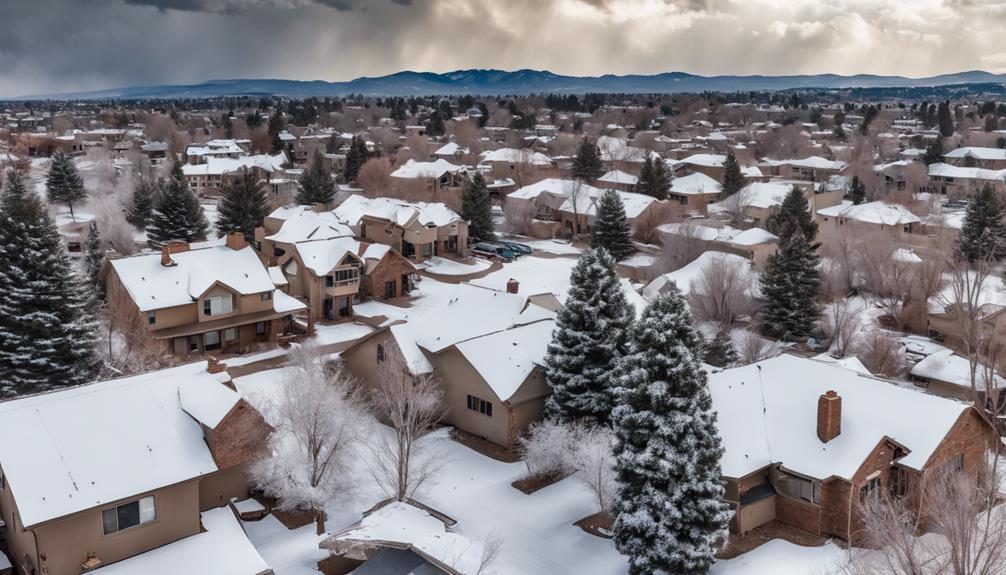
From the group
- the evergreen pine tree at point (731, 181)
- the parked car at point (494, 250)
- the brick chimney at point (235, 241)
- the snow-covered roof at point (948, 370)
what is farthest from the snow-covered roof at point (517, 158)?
the snow-covered roof at point (948, 370)

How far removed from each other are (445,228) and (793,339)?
3262cm

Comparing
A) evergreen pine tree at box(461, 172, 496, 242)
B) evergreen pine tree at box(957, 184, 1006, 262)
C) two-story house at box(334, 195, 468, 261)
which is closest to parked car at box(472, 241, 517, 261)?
two-story house at box(334, 195, 468, 261)

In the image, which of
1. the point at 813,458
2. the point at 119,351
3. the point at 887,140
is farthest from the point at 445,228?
the point at 887,140

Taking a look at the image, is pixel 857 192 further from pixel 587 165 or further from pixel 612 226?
pixel 612 226

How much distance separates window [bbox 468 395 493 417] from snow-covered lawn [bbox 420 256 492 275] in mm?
32072

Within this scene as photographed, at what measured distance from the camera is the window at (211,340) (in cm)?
4628

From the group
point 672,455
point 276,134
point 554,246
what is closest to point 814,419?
point 672,455

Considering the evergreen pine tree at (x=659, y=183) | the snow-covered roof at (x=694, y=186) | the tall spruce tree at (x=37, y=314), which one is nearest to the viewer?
the tall spruce tree at (x=37, y=314)

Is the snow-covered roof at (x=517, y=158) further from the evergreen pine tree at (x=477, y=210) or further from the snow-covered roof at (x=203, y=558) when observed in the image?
the snow-covered roof at (x=203, y=558)

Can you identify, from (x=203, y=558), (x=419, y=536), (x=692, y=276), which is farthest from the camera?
(x=692, y=276)

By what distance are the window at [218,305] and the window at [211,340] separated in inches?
46.9

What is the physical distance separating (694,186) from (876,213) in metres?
23.5

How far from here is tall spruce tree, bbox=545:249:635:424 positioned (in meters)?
33.8

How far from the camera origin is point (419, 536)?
24609mm
